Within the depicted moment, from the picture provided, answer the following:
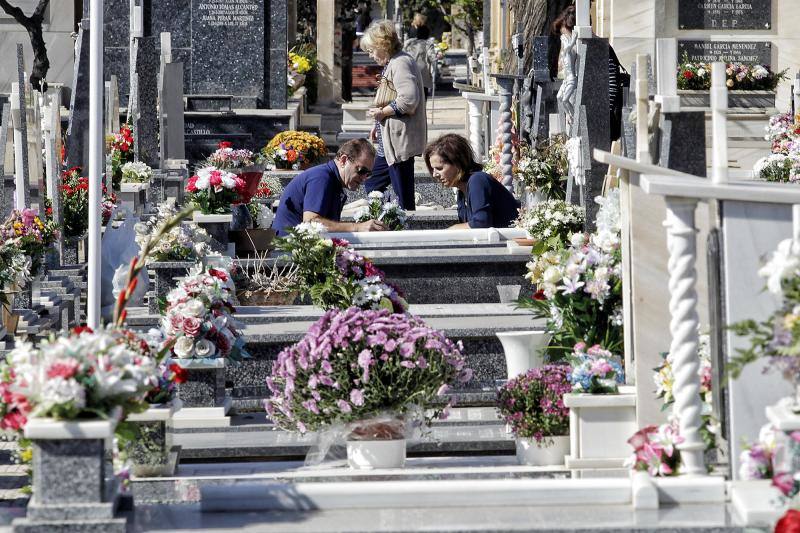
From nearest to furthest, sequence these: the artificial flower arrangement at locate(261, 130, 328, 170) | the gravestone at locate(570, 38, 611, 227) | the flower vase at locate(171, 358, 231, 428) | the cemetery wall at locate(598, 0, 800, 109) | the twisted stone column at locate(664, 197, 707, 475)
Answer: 1. the twisted stone column at locate(664, 197, 707, 475)
2. the flower vase at locate(171, 358, 231, 428)
3. the gravestone at locate(570, 38, 611, 227)
4. the artificial flower arrangement at locate(261, 130, 328, 170)
5. the cemetery wall at locate(598, 0, 800, 109)

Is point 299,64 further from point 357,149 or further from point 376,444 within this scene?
point 376,444

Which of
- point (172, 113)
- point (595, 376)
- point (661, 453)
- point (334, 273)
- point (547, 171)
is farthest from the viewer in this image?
point (172, 113)

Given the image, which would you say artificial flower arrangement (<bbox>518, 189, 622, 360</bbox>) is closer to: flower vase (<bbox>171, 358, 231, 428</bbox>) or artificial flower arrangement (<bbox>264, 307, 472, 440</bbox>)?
artificial flower arrangement (<bbox>264, 307, 472, 440</bbox>)

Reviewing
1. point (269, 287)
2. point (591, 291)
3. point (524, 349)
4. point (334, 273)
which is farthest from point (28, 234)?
point (591, 291)

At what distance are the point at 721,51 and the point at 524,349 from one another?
11961 mm

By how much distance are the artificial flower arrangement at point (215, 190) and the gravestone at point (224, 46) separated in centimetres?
970

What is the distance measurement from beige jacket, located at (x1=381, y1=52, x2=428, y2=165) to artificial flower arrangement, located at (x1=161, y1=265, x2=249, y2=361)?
200 inches

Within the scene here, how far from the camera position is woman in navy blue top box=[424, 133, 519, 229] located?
1000 cm

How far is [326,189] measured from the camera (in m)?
10.2

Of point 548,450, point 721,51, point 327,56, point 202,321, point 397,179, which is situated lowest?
point 548,450

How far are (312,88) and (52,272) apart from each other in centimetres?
1454

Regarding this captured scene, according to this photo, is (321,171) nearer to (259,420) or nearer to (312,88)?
(259,420)

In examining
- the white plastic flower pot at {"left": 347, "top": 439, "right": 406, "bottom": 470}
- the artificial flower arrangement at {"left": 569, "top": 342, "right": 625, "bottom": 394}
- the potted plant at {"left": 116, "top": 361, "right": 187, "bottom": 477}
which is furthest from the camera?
the artificial flower arrangement at {"left": 569, "top": 342, "right": 625, "bottom": 394}

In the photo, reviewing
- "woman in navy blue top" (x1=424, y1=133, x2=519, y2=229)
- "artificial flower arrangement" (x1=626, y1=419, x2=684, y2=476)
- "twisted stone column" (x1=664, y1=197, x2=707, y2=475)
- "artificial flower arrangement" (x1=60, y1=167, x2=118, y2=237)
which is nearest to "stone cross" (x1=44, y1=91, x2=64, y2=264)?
"artificial flower arrangement" (x1=60, y1=167, x2=118, y2=237)
